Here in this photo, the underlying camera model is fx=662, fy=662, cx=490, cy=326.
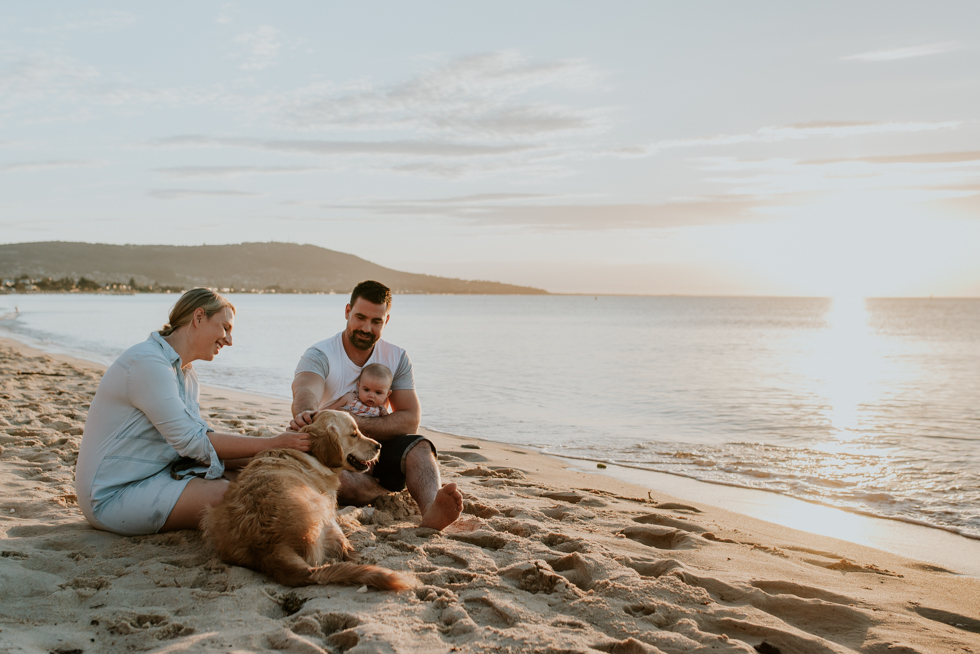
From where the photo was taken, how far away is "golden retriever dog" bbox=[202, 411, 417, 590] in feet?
11.1

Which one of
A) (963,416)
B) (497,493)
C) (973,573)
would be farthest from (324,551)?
(963,416)

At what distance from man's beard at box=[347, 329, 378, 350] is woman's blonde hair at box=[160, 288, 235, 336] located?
1.17 meters

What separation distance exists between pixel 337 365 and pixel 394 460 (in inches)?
34.2

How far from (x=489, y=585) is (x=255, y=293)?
578ft

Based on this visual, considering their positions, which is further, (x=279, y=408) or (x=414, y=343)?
(x=414, y=343)

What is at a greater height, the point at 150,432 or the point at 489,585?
the point at 150,432

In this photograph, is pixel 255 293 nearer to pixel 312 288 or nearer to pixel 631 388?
pixel 312 288

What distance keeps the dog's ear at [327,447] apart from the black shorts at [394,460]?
0.74 m

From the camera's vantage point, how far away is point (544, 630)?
3.00 m

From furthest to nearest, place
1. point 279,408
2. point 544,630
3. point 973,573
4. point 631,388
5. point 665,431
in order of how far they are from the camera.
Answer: point 631,388 → point 279,408 → point 665,431 → point 973,573 → point 544,630

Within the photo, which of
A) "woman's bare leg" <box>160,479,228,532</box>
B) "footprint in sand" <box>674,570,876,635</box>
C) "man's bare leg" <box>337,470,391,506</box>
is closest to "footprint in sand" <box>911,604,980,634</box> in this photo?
"footprint in sand" <box>674,570,876,635</box>

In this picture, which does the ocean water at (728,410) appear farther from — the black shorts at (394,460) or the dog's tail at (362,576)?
the dog's tail at (362,576)

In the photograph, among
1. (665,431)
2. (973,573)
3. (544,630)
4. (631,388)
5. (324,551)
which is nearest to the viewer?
(544,630)

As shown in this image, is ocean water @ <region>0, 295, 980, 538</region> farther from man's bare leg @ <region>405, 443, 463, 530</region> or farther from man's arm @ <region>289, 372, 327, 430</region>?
man's arm @ <region>289, 372, 327, 430</region>
